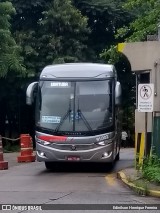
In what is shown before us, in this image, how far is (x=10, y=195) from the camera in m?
13.0

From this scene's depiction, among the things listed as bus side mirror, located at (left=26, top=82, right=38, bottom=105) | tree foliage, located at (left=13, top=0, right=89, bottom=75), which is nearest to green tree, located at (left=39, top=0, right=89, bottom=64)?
tree foliage, located at (left=13, top=0, right=89, bottom=75)

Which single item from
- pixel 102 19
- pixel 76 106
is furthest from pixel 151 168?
pixel 102 19

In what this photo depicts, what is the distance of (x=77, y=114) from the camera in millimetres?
18188

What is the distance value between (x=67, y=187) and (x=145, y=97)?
3227mm

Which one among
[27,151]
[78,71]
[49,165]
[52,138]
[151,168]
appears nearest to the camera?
[151,168]

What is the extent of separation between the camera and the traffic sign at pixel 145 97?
610 inches

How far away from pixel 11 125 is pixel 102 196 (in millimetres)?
30341

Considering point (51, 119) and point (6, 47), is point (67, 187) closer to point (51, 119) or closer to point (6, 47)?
point (51, 119)

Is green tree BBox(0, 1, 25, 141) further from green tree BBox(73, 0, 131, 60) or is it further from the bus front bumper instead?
the bus front bumper

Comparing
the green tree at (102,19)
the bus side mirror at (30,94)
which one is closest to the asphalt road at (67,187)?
the bus side mirror at (30,94)

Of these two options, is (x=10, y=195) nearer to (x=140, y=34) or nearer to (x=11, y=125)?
(x=140, y=34)

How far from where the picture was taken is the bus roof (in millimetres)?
18531

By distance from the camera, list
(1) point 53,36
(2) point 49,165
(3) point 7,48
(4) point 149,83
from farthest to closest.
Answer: (1) point 53,36 < (3) point 7,48 < (2) point 49,165 < (4) point 149,83

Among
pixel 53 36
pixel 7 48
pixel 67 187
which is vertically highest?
pixel 53 36
